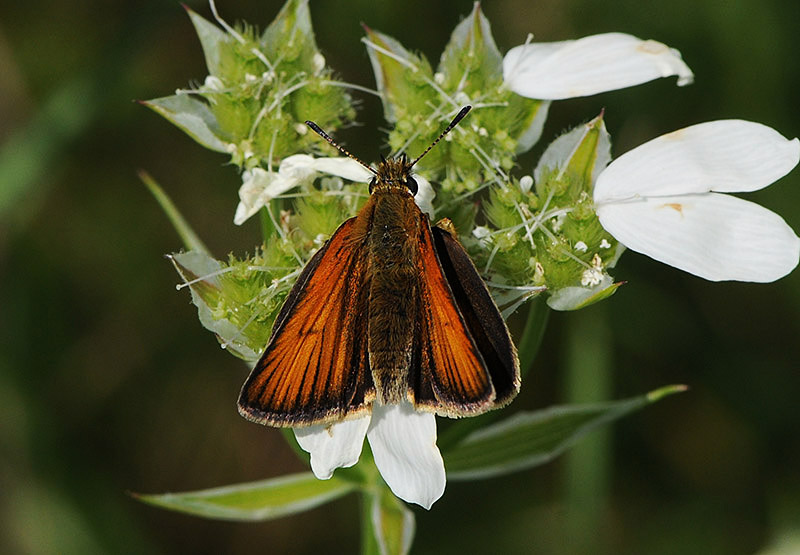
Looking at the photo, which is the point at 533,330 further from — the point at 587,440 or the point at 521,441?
the point at 587,440

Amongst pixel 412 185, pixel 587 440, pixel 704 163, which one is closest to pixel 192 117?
pixel 412 185

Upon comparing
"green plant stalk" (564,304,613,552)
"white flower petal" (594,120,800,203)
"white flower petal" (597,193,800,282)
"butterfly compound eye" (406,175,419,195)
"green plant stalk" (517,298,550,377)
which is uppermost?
"butterfly compound eye" (406,175,419,195)

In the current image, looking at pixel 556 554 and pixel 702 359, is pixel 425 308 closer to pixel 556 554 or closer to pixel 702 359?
pixel 556 554

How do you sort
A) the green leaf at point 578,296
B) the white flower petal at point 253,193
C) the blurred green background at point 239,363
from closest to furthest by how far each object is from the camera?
the green leaf at point 578,296 → the white flower petal at point 253,193 → the blurred green background at point 239,363

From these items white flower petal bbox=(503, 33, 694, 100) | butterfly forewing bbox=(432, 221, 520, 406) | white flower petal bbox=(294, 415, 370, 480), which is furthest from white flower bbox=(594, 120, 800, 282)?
white flower petal bbox=(294, 415, 370, 480)

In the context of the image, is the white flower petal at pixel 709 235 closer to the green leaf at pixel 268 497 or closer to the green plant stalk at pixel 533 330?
the green plant stalk at pixel 533 330

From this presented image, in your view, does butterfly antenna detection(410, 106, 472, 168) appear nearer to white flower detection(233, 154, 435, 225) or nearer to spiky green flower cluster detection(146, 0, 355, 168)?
white flower detection(233, 154, 435, 225)

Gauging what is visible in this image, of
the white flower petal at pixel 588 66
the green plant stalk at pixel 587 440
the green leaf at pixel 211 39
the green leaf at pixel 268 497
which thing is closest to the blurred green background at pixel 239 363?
the green plant stalk at pixel 587 440
